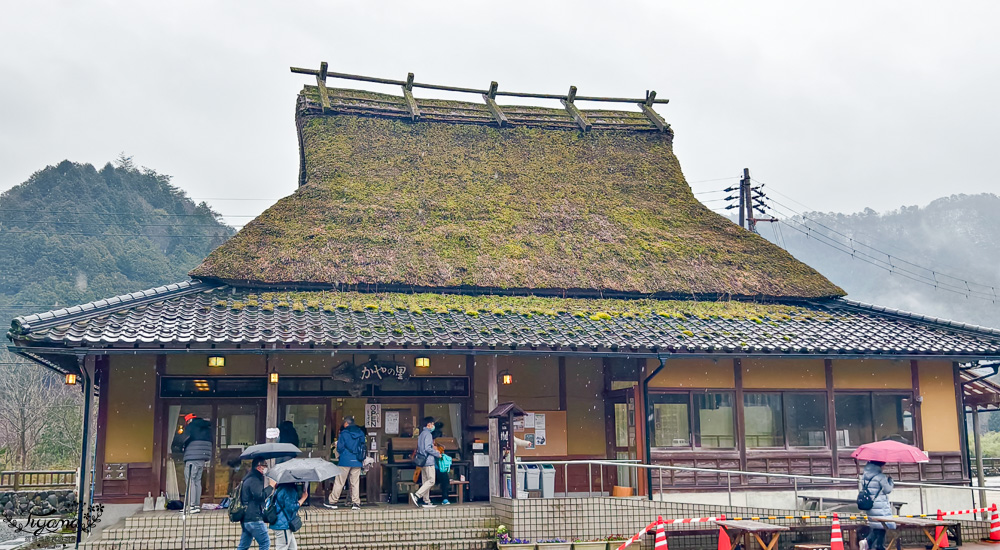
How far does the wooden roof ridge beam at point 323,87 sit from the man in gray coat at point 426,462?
26.5ft

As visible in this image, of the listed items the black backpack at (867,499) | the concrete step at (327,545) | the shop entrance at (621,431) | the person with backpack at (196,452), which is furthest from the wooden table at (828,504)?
the person with backpack at (196,452)

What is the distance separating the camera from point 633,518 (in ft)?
40.0

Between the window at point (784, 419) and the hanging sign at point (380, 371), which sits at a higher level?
the hanging sign at point (380, 371)

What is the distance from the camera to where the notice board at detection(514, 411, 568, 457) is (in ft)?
49.0

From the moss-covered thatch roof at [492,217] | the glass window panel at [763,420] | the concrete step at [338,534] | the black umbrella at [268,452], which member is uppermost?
the moss-covered thatch roof at [492,217]

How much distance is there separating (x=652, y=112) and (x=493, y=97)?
3.85m

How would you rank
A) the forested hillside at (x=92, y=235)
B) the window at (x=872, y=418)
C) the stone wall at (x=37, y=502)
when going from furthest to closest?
the forested hillside at (x=92, y=235)
the stone wall at (x=37, y=502)
the window at (x=872, y=418)

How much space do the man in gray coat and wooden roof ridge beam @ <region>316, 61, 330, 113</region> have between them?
8.09 meters

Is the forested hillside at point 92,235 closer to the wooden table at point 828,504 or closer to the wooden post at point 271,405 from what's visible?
the wooden post at point 271,405

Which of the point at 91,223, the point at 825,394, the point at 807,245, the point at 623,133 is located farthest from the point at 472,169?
the point at 807,245

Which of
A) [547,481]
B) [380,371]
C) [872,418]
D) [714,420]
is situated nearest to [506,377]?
[547,481]

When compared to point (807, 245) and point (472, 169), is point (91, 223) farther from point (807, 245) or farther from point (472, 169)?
point (807, 245)

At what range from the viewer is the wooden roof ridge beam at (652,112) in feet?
67.4

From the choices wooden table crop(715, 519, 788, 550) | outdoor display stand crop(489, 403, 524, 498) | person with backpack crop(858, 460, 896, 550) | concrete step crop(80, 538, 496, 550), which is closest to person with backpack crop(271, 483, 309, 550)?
concrete step crop(80, 538, 496, 550)
